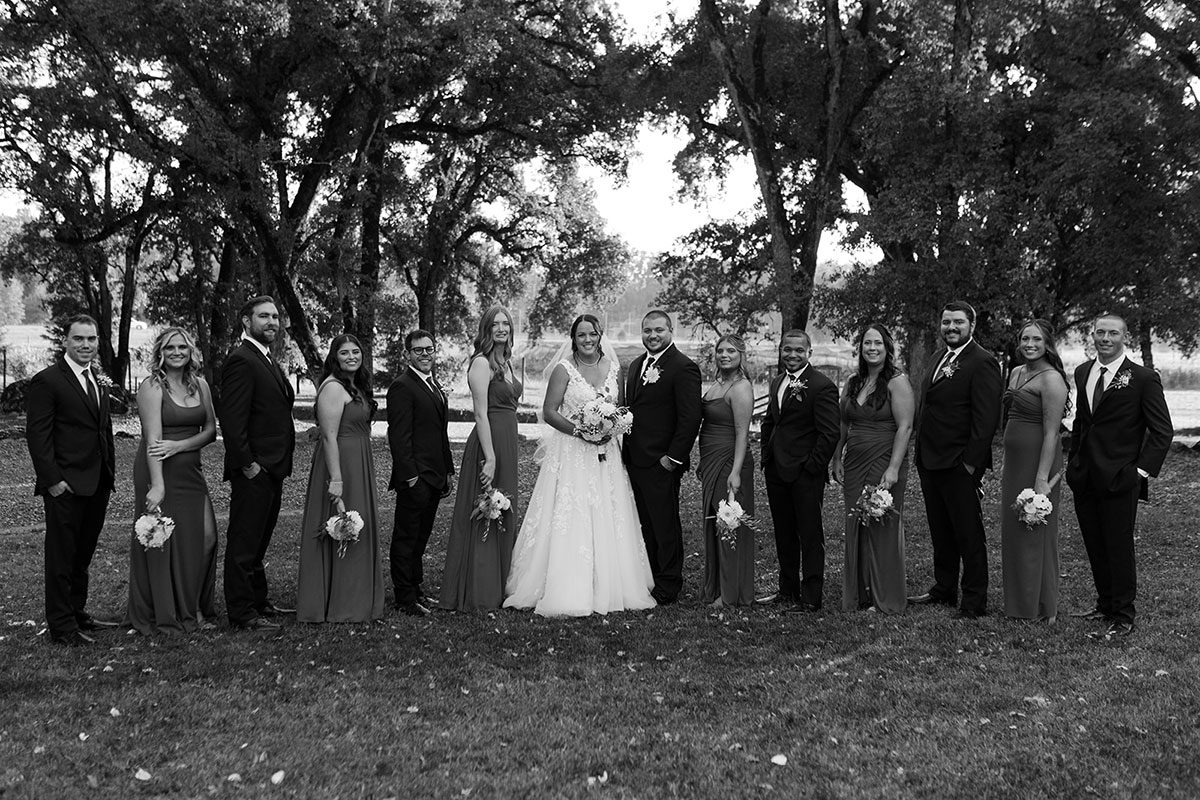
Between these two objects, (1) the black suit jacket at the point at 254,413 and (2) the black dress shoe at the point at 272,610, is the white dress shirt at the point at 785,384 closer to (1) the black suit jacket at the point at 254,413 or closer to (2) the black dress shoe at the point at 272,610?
(1) the black suit jacket at the point at 254,413

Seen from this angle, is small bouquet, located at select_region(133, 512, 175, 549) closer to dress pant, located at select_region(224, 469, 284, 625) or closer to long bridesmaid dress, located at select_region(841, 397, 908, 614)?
dress pant, located at select_region(224, 469, 284, 625)

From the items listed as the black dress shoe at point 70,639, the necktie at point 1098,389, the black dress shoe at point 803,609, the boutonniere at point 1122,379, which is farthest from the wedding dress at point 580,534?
the boutonniere at point 1122,379

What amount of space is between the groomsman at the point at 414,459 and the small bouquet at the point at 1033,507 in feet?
14.1

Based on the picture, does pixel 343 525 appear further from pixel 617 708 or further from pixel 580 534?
pixel 617 708

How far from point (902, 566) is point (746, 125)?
14611mm

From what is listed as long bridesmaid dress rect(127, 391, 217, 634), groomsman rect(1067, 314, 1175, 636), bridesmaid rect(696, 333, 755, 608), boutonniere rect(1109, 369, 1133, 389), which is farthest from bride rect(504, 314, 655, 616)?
boutonniere rect(1109, 369, 1133, 389)

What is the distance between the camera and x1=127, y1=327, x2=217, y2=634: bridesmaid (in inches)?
265

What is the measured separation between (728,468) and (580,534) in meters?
1.31

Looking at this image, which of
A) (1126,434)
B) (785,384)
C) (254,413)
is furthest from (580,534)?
(1126,434)

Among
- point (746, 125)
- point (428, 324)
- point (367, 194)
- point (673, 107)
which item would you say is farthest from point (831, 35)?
point (428, 324)

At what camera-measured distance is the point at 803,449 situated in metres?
7.40

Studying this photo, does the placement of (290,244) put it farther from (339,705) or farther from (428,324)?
(339,705)

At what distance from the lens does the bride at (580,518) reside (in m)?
7.45

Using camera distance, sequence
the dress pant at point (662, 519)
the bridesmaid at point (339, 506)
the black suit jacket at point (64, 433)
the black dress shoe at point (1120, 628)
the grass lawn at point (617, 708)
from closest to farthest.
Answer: the grass lawn at point (617, 708) < the black suit jacket at point (64, 433) < the black dress shoe at point (1120, 628) < the bridesmaid at point (339, 506) < the dress pant at point (662, 519)
